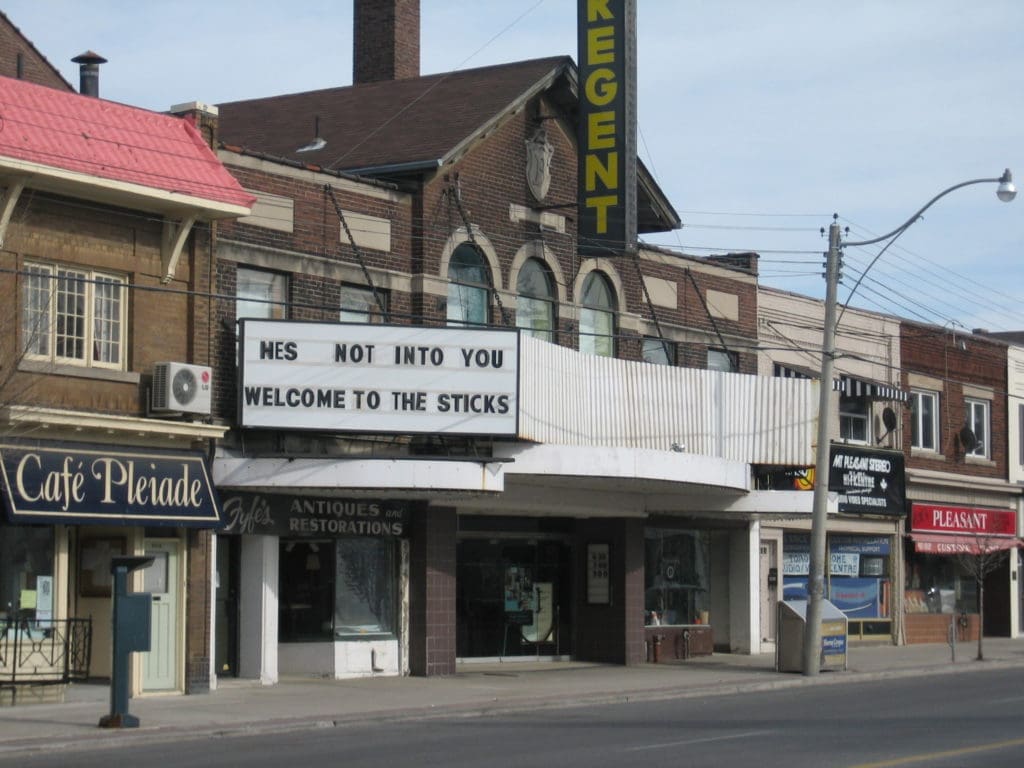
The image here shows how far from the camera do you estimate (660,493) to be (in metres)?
31.2

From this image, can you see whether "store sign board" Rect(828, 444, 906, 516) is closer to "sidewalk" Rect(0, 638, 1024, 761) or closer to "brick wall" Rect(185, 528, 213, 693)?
"sidewalk" Rect(0, 638, 1024, 761)

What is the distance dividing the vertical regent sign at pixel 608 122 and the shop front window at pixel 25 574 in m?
11.6

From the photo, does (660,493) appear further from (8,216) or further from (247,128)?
(8,216)

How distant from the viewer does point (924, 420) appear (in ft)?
136

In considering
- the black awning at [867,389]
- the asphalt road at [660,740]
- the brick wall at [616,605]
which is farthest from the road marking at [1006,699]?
the black awning at [867,389]

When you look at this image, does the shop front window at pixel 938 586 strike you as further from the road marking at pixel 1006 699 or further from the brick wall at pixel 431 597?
the road marking at pixel 1006 699

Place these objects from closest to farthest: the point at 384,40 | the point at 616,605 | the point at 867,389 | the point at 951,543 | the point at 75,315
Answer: the point at 75,315 → the point at 616,605 → the point at 384,40 → the point at 867,389 → the point at 951,543

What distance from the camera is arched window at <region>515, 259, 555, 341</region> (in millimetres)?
28705

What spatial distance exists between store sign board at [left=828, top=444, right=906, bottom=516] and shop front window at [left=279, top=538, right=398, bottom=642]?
44.1ft

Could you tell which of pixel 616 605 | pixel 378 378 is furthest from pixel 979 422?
pixel 378 378

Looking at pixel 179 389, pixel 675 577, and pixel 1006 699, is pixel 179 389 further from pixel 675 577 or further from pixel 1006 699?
pixel 675 577

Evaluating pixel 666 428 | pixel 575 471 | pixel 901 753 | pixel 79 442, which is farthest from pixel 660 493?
pixel 901 753

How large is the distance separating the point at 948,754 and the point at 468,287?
47.1 feet

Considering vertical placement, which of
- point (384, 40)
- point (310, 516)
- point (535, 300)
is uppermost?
point (384, 40)
